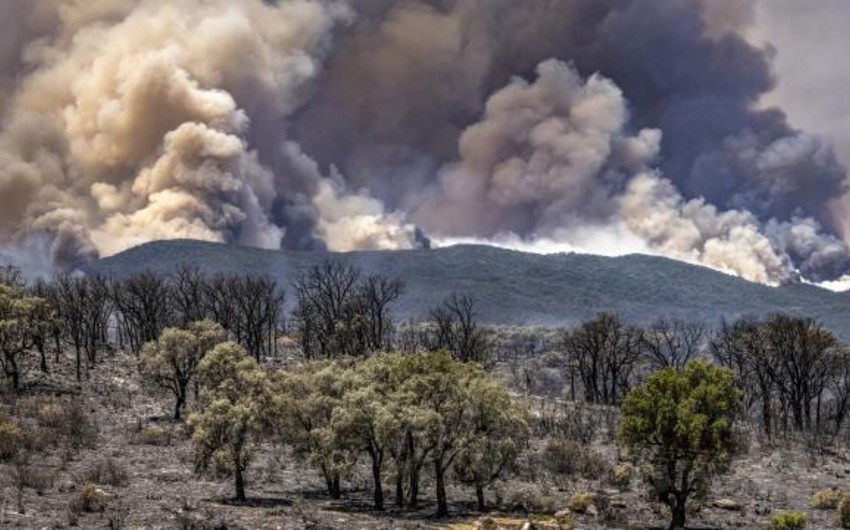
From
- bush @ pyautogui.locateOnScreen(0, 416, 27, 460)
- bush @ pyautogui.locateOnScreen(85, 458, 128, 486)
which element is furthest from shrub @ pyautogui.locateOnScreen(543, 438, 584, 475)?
bush @ pyautogui.locateOnScreen(0, 416, 27, 460)

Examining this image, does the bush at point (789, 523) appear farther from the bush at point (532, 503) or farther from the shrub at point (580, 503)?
the bush at point (532, 503)

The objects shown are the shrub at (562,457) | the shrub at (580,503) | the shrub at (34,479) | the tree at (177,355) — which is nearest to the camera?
the shrub at (34,479)

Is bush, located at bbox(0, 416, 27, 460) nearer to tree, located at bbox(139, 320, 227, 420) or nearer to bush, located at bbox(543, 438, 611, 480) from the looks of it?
tree, located at bbox(139, 320, 227, 420)

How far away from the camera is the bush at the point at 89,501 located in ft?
157

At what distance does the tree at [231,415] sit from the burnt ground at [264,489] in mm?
2663

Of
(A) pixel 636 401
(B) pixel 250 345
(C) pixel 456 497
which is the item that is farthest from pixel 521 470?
(B) pixel 250 345

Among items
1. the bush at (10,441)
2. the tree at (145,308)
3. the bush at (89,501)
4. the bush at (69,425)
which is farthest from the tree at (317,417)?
the tree at (145,308)

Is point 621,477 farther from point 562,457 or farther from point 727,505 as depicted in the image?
point 727,505

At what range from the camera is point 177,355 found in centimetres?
9344

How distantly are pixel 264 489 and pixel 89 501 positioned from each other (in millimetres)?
19002

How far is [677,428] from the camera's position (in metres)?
57.2

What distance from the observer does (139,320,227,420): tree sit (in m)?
93.0

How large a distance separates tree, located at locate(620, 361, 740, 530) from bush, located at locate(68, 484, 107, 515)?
33205 mm

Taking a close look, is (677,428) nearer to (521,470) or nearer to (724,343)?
(521,470)
